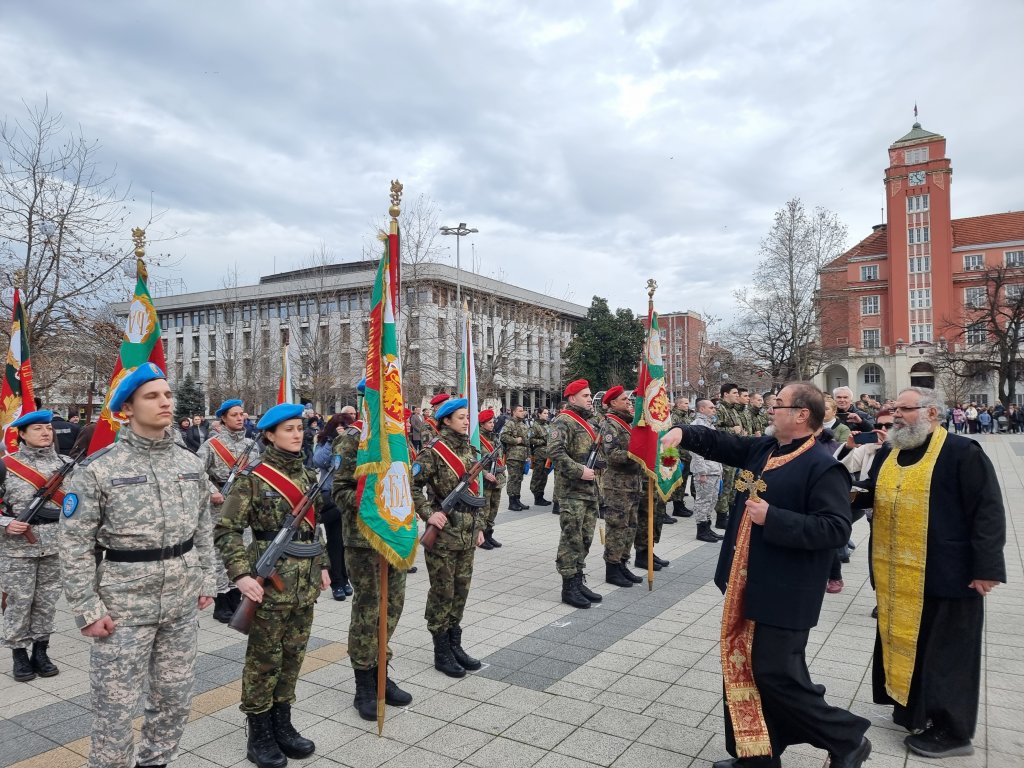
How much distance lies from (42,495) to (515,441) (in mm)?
9189

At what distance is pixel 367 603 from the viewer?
15.0 ft

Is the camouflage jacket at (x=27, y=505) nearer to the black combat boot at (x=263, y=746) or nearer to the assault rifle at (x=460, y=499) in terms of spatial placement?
the black combat boot at (x=263, y=746)

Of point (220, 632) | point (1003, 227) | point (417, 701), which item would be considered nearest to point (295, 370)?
point (220, 632)

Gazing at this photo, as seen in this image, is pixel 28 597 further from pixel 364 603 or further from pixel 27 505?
pixel 364 603

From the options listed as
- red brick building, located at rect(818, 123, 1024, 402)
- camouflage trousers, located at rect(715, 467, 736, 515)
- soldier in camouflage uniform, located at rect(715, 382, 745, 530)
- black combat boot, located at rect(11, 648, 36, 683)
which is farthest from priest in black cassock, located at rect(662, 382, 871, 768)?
red brick building, located at rect(818, 123, 1024, 402)

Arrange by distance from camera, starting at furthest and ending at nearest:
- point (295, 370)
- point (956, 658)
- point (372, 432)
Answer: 1. point (295, 370)
2. point (372, 432)
3. point (956, 658)

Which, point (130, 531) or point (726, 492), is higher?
point (130, 531)

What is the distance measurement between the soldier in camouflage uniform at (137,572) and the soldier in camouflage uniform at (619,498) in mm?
4930

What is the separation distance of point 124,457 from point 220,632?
363cm

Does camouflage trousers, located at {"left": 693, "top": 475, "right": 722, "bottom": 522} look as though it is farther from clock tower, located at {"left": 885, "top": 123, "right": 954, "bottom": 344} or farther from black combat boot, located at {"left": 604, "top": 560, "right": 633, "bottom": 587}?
clock tower, located at {"left": 885, "top": 123, "right": 954, "bottom": 344}

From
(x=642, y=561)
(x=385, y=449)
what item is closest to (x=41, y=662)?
(x=385, y=449)

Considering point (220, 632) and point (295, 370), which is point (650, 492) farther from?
point (295, 370)

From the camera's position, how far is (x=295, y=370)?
35.3 meters

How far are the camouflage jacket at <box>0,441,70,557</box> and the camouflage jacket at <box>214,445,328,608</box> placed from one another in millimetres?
2307
